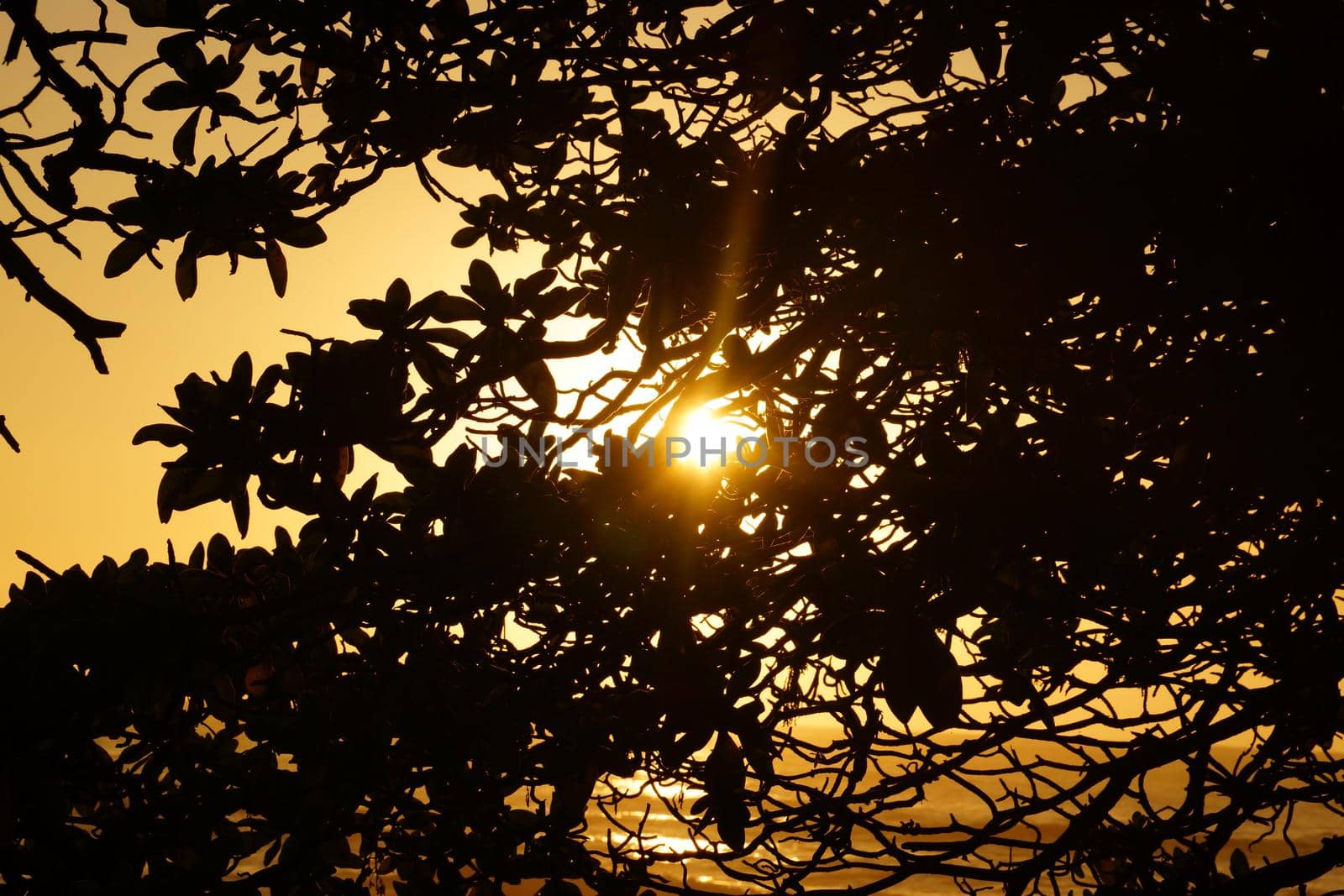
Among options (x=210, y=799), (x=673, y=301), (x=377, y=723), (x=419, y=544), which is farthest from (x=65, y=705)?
(x=673, y=301)

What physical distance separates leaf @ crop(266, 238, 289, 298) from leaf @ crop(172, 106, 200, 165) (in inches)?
18.0

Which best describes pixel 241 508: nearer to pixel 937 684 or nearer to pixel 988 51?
pixel 937 684

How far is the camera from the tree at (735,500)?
9.59 feet

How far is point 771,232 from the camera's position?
140 inches

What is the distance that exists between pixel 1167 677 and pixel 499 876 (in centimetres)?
237

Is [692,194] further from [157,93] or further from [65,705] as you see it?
[65,705]

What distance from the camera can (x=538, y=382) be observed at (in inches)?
125

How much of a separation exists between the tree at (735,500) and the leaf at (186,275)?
0.4 inches

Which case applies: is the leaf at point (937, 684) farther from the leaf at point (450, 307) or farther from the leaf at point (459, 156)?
the leaf at point (459, 156)

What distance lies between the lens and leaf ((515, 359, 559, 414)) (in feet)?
10.4

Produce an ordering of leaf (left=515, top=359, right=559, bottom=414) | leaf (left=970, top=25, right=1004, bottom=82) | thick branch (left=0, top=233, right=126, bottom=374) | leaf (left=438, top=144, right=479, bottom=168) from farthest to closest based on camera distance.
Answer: leaf (left=438, top=144, right=479, bottom=168), leaf (left=515, top=359, right=559, bottom=414), leaf (left=970, top=25, right=1004, bottom=82), thick branch (left=0, top=233, right=126, bottom=374)

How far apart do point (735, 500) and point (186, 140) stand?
2326mm

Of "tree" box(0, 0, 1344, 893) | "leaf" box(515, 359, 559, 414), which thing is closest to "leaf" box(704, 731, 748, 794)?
"tree" box(0, 0, 1344, 893)

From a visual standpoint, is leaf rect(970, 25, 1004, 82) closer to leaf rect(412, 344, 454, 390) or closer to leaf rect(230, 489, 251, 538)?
leaf rect(412, 344, 454, 390)
